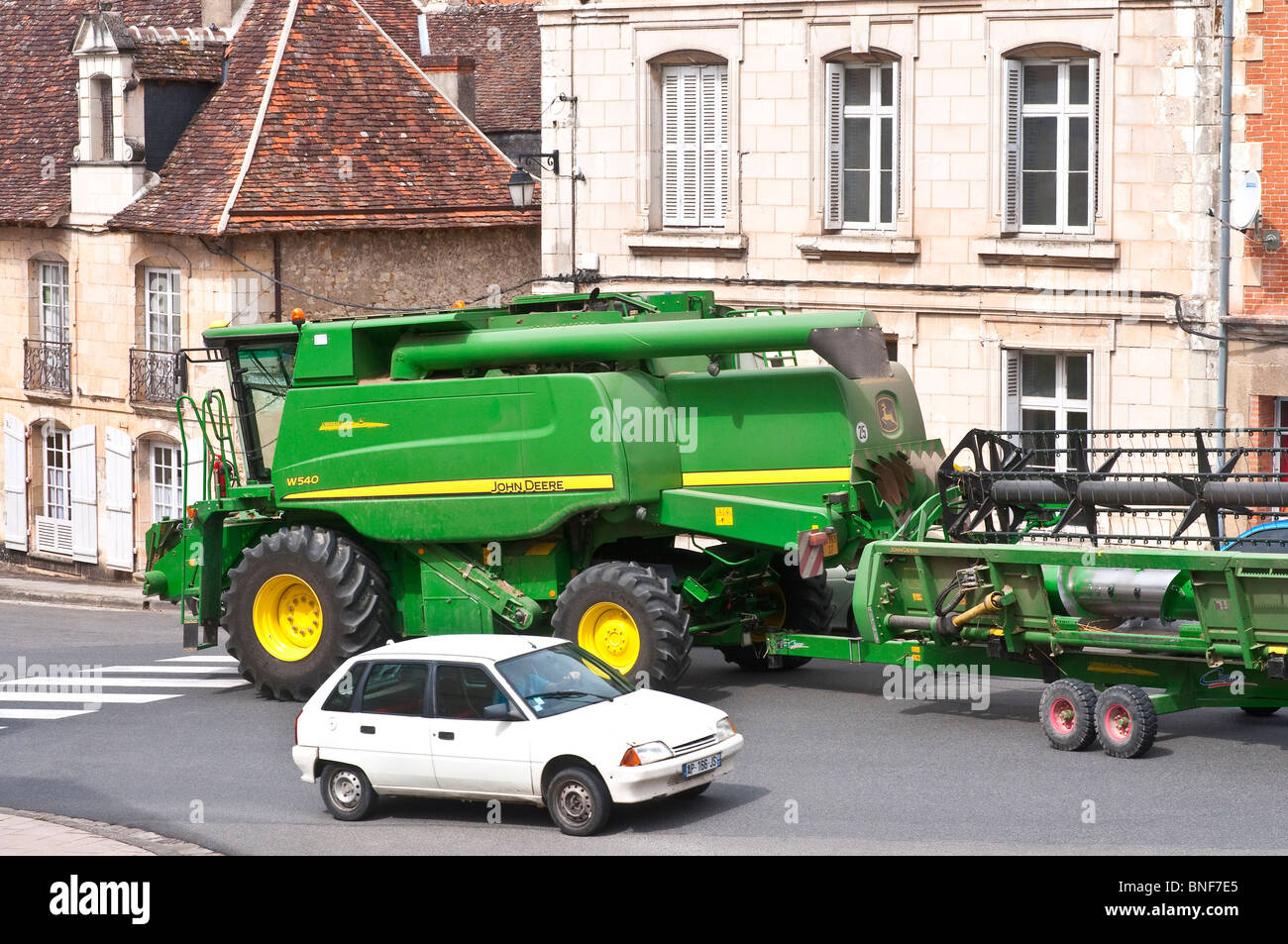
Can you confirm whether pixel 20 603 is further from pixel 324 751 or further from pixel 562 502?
pixel 324 751

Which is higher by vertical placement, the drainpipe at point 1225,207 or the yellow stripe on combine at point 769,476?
the drainpipe at point 1225,207

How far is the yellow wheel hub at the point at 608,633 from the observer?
53.6 ft

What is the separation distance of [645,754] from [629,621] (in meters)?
3.90

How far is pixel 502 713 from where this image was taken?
42.0 feet

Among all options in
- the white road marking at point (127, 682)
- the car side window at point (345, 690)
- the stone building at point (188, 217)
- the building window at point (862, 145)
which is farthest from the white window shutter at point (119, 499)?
the car side window at point (345, 690)

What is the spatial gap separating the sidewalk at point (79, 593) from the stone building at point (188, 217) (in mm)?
1218

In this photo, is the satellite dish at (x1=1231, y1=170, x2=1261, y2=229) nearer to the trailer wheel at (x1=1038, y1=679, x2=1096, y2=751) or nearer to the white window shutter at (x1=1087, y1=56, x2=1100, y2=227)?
the white window shutter at (x1=1087, y1=56, x2=1100, y2=227)

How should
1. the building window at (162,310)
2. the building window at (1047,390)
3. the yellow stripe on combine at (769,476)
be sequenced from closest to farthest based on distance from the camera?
the yellow stripe on combine at (769,476)
the building window at (1047,390)
the building window at (162,310)

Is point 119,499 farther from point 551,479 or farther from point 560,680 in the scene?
point 560,680

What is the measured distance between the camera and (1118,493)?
15.1 meters

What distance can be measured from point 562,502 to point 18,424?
63.2 ft

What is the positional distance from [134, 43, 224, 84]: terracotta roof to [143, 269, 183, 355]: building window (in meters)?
→ 3.15

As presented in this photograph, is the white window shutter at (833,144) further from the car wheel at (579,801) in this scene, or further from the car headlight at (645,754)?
the car wheel at (579,801)

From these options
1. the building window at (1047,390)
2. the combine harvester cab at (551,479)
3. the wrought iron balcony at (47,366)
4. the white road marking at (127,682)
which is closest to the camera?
the combine harvester cab at (551,479)
